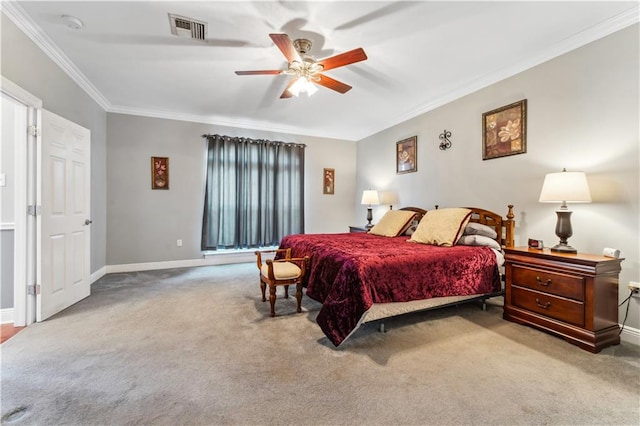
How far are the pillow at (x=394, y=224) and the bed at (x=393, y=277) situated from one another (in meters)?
0.70

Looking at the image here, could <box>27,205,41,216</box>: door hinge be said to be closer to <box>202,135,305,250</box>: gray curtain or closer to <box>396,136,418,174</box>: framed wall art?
<box>202,135,305,250</box>: gray curtain

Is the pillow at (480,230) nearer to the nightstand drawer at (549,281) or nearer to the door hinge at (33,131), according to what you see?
the nightstand drawer at (549,281)

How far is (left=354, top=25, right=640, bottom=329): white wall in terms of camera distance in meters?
2.29

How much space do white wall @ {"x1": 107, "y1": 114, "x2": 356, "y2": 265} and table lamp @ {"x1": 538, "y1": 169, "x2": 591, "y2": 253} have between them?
4.58 meters

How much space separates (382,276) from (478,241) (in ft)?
4.66

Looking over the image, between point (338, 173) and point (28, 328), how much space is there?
5229mm

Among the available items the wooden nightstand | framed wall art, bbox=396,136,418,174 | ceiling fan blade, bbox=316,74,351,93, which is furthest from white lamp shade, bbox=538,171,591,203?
framed wall art, bbox=396,136,418,174

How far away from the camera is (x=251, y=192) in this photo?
532 centimetres

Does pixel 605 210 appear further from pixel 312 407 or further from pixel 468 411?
pixel 312 407

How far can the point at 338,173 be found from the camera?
6.22 metres

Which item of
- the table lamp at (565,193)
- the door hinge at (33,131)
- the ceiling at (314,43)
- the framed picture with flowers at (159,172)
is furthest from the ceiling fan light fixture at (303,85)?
the framed picture with flowers at (159,172)

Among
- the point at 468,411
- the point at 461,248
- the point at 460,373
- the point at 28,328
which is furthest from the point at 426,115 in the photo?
the point at 28,328

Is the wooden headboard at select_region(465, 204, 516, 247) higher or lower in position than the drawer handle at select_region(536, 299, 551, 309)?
higher

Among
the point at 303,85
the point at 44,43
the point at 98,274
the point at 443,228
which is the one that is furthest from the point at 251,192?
the point at 443,228
